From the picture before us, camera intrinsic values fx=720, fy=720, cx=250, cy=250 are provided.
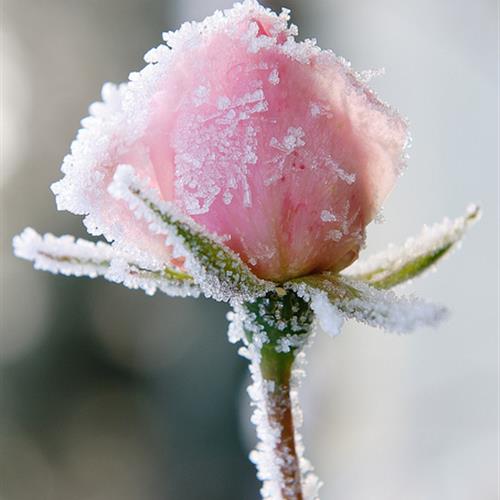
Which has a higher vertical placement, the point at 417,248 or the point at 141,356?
the point at 141,356

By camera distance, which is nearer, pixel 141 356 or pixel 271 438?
pixel 271 438

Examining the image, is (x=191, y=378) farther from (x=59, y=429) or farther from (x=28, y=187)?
(x=28, y=187)

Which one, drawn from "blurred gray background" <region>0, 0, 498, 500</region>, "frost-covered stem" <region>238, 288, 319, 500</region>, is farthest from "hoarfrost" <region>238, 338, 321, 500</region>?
"blurred gray background" <region>0, 0, 498, 500</region>

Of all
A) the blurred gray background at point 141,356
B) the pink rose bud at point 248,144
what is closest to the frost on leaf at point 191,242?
the pink rose bud at point 248,144

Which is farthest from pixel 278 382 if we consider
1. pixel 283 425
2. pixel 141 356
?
pixel 141 356

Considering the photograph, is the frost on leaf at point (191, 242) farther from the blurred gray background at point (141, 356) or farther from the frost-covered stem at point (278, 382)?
the blurred gray background at point (141, 356)

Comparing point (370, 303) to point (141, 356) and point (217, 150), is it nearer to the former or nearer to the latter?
point (217, 150)

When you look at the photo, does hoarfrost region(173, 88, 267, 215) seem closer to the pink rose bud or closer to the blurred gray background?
the pink rose bud
